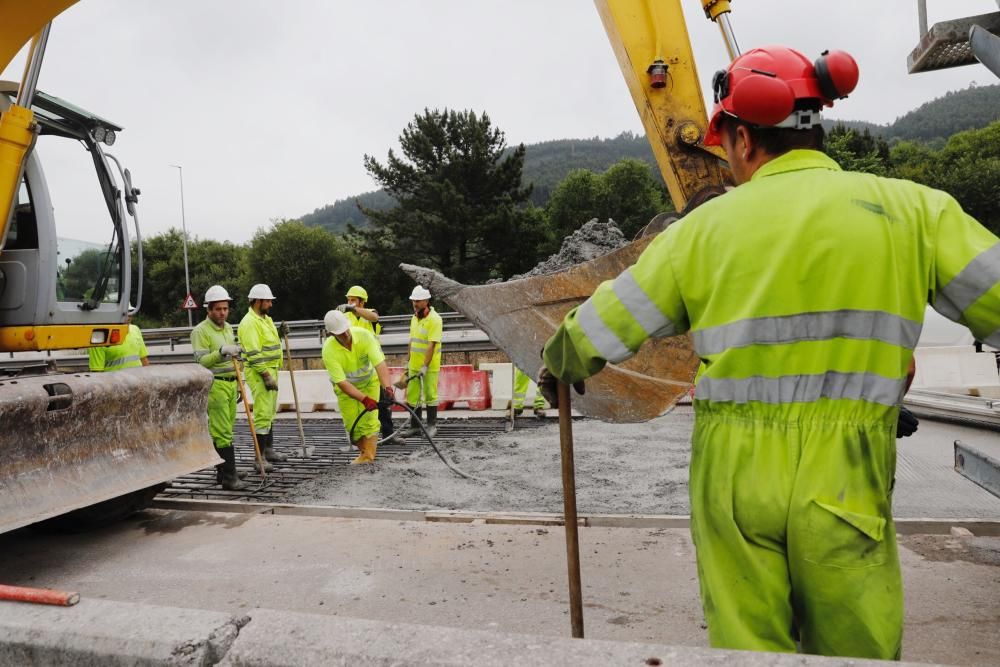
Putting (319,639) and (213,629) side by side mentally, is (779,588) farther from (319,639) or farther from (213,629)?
(213,629)

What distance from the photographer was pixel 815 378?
5.16 ft

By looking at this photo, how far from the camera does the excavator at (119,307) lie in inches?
154

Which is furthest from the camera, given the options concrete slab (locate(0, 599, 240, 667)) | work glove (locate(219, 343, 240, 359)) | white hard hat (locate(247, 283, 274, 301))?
white hard hat (locate(247, 283, 274, 301))

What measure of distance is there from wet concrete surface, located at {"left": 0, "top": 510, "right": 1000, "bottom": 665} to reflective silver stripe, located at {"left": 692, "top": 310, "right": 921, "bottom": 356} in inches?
82.8

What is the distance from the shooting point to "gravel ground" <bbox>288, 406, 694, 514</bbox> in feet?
18.4

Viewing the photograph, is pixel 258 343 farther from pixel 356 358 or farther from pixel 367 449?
pixel 367 449

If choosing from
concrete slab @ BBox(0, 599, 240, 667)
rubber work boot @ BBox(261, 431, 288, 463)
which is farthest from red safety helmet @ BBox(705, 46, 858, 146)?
rubber work boot @ BBox(261, 431, 288, 463)

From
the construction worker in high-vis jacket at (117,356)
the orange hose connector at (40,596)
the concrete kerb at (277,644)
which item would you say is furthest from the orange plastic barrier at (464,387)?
the concrete kerb at (277,644)

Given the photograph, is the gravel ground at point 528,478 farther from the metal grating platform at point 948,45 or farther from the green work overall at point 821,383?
the green work overall at point 821,383

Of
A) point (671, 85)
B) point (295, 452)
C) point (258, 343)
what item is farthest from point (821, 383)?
point (295, 452)

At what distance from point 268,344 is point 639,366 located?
16.2 ft

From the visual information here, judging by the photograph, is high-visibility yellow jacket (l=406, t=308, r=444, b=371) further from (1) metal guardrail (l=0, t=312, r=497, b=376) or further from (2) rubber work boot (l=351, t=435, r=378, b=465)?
(1) metal guardrail (l=0, t=312, r=497, b=376)

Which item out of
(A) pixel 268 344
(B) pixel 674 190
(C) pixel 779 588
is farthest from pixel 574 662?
(A) pixel 268 344

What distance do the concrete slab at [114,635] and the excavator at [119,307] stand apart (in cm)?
239
